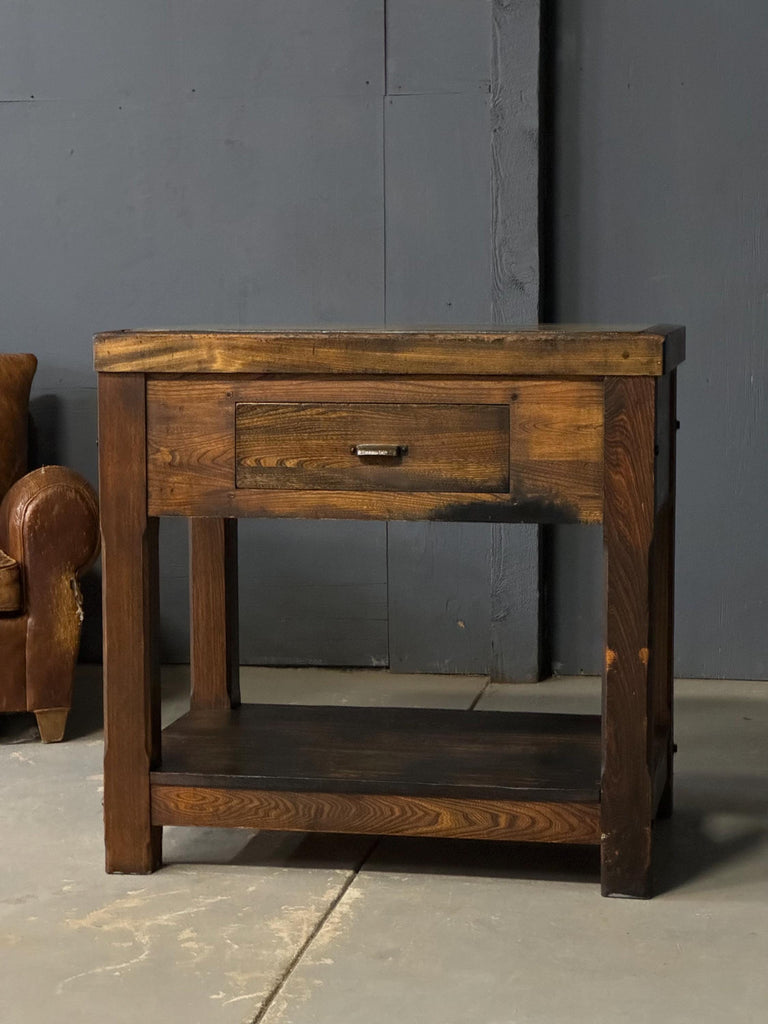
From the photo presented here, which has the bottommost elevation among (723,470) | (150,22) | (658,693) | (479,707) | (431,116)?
(479,707)

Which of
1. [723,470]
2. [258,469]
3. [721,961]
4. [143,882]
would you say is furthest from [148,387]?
[723,470]

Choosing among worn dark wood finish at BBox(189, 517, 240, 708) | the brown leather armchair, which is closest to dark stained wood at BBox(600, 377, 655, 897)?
worn dark wood finish at BBox(189, 517, 240, 708)

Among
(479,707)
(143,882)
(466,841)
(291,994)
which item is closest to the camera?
(291,994)

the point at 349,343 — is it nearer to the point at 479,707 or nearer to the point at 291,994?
the point at 291,994

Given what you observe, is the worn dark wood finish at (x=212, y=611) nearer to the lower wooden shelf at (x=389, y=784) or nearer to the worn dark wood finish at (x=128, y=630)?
the lower wooden shelf at (x=389, y=784)

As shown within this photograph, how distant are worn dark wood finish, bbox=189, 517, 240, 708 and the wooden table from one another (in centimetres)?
36

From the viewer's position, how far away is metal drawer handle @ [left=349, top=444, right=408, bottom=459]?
2.21 metres

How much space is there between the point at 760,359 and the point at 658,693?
1.29m

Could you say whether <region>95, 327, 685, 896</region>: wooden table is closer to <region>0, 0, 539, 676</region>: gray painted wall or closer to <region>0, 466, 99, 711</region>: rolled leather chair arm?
<region>0, 466, 99, 711</region>: rolled leather chair arm

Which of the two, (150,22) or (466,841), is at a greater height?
(150,22)

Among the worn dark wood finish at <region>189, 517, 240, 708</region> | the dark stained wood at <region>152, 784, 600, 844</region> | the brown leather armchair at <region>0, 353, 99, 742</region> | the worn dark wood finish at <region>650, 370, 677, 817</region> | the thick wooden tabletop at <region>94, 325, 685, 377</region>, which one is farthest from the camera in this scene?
the brown leather armchair at <region>0, 353, 99, 742</region>

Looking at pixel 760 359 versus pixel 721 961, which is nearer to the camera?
pixel 721 961

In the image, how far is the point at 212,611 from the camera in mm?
2756

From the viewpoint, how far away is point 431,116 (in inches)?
145
